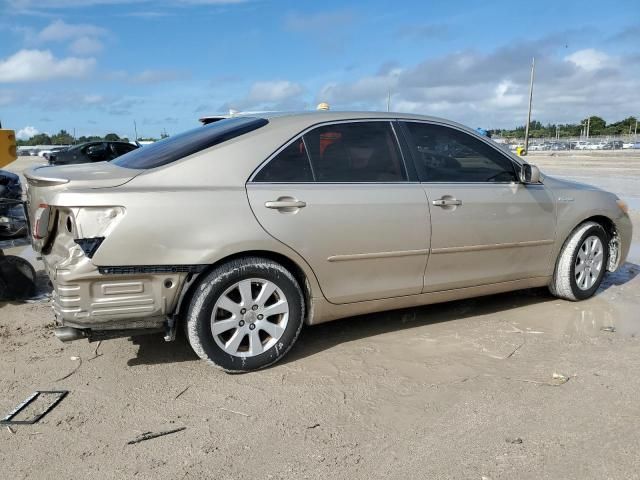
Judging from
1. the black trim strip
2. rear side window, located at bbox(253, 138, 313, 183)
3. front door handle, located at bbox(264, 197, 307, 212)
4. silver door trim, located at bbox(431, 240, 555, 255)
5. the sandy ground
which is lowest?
the sandy ground

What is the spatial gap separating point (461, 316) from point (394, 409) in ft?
6.00

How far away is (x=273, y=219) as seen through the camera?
3.53 meters

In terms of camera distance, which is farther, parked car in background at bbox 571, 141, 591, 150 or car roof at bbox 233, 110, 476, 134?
parked car in background at bbox 571, 141, 591, 150

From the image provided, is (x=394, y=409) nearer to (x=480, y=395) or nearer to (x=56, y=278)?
(x=480, y=395)

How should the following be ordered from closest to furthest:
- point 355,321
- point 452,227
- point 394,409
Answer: point 394,409
point 452,227
point 355,321

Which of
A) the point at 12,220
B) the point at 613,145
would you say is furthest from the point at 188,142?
the point at 613,145

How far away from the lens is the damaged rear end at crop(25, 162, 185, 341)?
3.12m

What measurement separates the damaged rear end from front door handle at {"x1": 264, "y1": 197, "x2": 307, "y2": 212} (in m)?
0.72

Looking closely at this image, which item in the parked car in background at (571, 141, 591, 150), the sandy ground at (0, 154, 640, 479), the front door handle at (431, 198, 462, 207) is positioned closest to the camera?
the sandy ground at (0, 154, 640, 479)

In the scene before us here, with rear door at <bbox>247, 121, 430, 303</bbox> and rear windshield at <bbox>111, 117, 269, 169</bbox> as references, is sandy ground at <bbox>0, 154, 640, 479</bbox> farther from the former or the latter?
rear windshield at <bbox>111, 117, 269, 169</bbox>

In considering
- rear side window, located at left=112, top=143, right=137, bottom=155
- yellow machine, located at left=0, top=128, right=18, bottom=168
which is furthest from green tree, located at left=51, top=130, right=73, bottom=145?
yellow machine, located at left=0, top=128, right=18, bottom=168

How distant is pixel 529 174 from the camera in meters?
4.55

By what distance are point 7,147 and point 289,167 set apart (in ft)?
10.7

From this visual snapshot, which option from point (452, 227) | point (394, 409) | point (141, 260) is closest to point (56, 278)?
point (141, 260)
